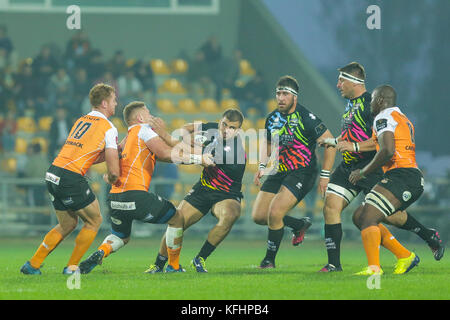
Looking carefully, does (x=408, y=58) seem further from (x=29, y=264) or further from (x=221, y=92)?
(x=29, y=264)

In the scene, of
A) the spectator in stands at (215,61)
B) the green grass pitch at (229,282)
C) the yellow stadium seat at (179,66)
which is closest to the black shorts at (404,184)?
the green grass pitch at (229,282)

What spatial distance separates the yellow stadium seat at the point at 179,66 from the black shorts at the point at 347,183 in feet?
48.4

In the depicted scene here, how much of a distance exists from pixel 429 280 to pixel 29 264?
4694mm

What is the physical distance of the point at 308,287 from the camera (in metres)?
9.13

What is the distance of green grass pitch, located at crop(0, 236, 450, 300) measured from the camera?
8.46m

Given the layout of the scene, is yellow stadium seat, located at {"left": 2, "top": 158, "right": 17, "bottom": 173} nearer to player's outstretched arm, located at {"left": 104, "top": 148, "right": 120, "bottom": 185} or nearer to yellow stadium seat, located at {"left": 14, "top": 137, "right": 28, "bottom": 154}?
yellow stadium seat, located at {"left": 14, "top": 137, "right": 28, "bottom": 154}

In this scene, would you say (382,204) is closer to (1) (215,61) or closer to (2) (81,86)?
(2) (81,86)

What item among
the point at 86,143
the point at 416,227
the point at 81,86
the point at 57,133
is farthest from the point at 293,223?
the point at 81,86

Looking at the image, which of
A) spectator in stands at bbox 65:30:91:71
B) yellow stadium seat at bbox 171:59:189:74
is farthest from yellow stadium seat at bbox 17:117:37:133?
yellow stadium seat at bbox 171:59:189:74

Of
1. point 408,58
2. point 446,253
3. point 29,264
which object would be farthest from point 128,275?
point 408,58

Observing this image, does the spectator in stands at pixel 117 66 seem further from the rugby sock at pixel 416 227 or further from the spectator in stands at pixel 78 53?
the rugby sock at pixel 416 227

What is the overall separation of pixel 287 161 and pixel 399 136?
186 centimetres

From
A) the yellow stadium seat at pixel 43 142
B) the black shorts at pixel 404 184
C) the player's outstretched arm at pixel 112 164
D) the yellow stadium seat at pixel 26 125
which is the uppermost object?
the yellow stadium seat at pixel 26 125

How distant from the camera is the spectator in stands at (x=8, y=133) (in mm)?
21500
